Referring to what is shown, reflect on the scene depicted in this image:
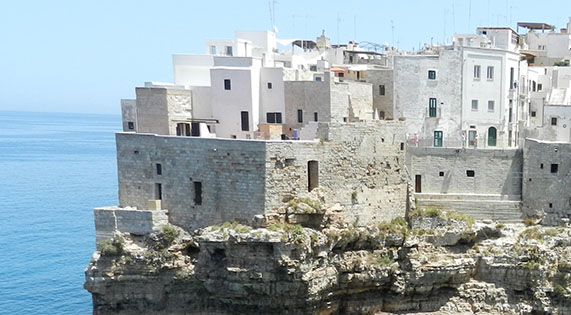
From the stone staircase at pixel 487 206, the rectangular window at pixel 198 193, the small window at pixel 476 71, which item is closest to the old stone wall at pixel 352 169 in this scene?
the stone staircase at pixel 487 206

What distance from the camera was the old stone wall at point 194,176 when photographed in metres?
26.3

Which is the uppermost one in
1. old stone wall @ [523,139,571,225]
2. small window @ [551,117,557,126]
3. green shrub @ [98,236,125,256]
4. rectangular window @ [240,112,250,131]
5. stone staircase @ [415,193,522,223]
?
rectangular window @ [240,112,250,131]

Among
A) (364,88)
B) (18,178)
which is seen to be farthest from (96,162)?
(364,88)

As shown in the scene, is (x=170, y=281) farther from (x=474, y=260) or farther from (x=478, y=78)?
(x=478, y=78)

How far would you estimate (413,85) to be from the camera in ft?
111

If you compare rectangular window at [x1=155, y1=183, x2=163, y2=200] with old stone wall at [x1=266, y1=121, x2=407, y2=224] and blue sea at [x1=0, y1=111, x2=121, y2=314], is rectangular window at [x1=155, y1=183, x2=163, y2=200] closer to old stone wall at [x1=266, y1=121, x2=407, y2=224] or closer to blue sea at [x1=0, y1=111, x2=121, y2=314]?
old stone wall at [x1=266, y1=121, x2=407, y2=224]

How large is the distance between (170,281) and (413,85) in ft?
56.8

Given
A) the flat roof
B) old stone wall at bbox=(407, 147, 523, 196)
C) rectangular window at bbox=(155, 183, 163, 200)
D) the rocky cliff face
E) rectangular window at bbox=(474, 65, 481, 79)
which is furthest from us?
the flat roof

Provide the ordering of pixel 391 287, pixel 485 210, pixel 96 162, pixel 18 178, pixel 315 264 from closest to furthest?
pixel 315 264, pixel 391 287, pixel 485 210, pixel 18 178, pixel 96 162

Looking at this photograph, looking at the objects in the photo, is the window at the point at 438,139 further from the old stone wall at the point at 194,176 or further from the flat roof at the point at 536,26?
the flat roof at the point at 536,26

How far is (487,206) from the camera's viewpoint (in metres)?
31.3

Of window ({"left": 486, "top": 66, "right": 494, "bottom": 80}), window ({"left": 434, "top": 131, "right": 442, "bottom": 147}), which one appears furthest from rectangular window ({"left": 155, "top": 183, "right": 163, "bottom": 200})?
window ({"left": 486, "top": 66, "right": 494, "bottom": 80})

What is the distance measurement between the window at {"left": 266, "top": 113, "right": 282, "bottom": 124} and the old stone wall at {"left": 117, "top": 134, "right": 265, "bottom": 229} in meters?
5.42

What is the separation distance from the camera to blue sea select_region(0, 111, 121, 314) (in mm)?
38688
